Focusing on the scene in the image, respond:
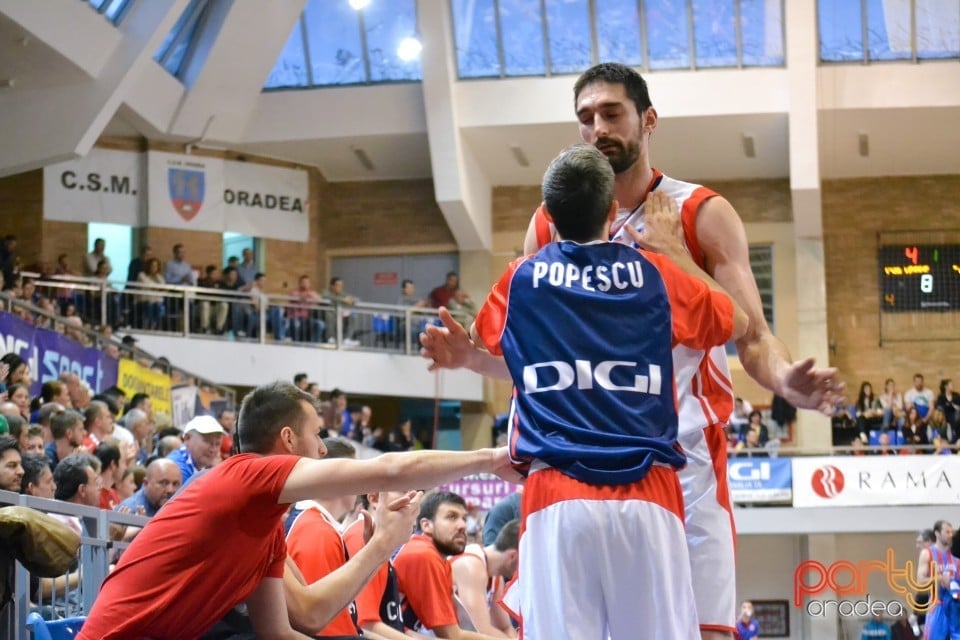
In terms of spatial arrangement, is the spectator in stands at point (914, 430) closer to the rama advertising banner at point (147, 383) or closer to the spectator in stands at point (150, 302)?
the rama advertising banner at point (147, 383)

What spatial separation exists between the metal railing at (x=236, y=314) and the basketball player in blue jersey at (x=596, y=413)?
55.7 ft

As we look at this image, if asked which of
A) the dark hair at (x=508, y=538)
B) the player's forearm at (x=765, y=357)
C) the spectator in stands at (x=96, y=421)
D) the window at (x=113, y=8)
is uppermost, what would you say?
the window at (x=113, y=8)

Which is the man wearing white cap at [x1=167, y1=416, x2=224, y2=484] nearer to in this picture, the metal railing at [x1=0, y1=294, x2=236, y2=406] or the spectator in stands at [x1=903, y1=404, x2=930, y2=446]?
the metal railing at [x1=0, y1=294, x2=236, y2=406]

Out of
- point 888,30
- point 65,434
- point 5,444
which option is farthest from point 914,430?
point 5,444

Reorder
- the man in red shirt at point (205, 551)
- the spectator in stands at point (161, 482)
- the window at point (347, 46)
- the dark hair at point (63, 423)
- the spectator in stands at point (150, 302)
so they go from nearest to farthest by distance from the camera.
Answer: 1. the man in red shirt at point (205, 551)
2. the spectator in stands at point (161, 482)
3. the dark hair at point (63, 423)
4. the spectator in stands at point (150, 302)
5. the window at point (347, 46)

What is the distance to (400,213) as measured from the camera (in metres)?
28.9

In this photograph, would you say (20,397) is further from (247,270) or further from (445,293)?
(445,293)

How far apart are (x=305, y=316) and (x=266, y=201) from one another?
3504 mm

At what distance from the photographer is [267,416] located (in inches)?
186

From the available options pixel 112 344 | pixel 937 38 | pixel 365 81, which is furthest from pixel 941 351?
pixel 112 344

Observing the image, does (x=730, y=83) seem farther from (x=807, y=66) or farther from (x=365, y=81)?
(x=365, y=81)

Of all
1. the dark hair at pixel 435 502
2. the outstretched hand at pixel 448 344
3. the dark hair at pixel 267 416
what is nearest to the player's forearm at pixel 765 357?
the outstretched hand at pixel 448 344

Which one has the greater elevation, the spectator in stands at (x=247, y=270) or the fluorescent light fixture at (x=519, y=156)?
the fluorescent light fixture at (x=519, y=156)

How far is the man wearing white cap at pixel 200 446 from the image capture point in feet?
31.8
